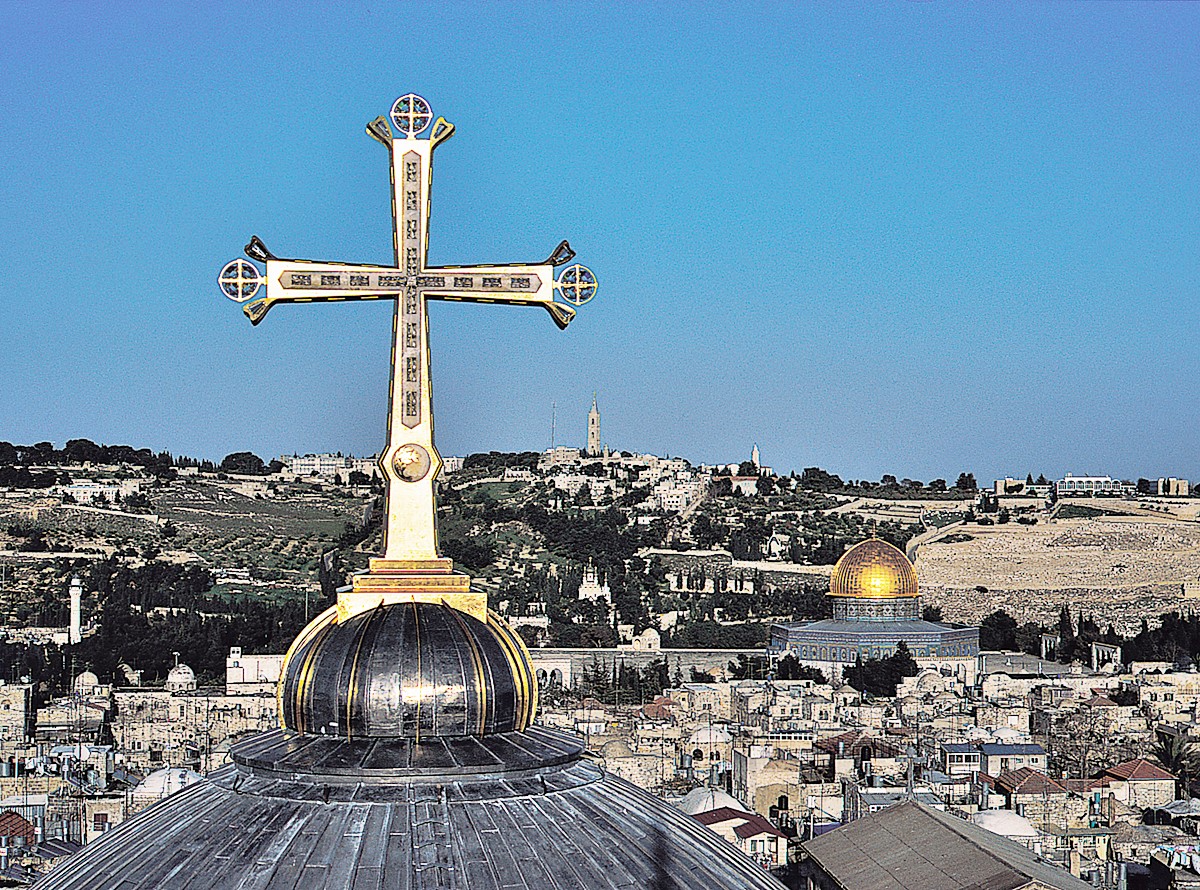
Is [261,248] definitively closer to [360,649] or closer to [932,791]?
[360,649]

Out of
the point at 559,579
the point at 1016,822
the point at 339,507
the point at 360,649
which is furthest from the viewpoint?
the point at 339,507

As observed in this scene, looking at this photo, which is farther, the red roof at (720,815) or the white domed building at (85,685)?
the white domed building at (85,685)

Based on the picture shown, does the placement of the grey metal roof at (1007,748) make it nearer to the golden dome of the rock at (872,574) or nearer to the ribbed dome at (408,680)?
the golden dome of the rock at (872,574)

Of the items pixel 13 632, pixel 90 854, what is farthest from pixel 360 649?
pixel 13 632

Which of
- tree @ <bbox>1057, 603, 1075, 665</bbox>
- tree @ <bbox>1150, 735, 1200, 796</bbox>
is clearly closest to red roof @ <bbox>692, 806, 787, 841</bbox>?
tree @ <bbox>1150, 735, 1200, 796</bbox>

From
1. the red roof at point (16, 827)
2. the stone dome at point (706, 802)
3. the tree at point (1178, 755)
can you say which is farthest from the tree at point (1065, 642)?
the red roof at point (16, 827)

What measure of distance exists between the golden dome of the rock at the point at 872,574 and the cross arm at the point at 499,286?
186 ft

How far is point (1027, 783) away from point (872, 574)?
30.1 metres

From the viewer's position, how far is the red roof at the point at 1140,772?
1325 inches

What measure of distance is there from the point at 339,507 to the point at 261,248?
99.8 meters

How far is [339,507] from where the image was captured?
10444 centimetres

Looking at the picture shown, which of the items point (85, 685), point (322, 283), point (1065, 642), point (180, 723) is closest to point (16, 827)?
point (180, 723)

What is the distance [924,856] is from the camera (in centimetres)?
2206

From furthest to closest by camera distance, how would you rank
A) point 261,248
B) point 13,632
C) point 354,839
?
point 13,632, point 261,248, point 354,839
